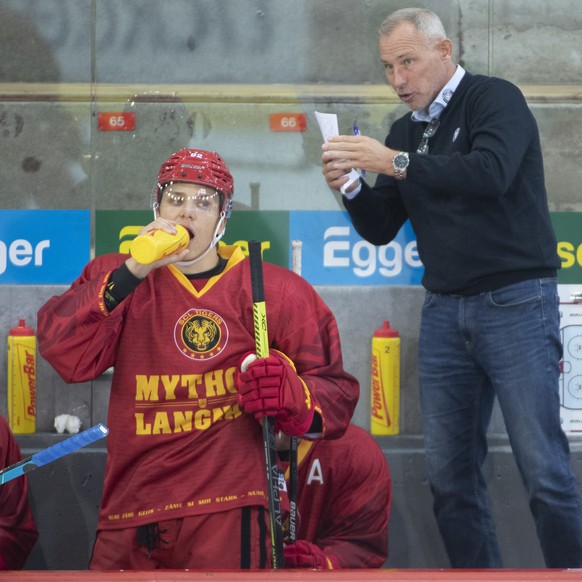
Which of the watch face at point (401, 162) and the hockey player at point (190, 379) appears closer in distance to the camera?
Result: the hockey player at point (190, 379)

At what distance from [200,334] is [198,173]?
47 cm

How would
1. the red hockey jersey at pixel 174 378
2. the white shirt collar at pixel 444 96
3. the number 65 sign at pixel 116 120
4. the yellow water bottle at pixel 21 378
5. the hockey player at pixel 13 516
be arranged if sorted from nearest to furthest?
the red hockey jersey at pixel 174 378 → the white shirt collar at pixel 444 96 → the hockey player at pixel 13 516 → the yellow water bottle at pixel 21 378 → the number 65 sign at pixel 116 120

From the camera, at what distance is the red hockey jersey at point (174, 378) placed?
2.90 m

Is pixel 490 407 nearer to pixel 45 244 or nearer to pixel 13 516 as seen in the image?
pixel 13 516

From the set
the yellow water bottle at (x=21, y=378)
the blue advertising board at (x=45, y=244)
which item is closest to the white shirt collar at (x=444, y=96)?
the blue advertising board at (x=45, y=244)

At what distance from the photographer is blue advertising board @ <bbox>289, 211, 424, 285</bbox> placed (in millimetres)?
4332

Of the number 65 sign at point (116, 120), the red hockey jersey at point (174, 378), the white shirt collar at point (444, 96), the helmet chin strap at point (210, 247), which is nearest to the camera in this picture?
the red hockey jersey at point (174, 378)

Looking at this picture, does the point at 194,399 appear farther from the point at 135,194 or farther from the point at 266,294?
the point at 135,194

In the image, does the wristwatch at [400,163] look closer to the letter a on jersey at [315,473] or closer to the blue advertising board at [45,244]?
the letter a on jersey at [315,473]

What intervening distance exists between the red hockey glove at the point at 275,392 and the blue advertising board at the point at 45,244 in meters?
1.61

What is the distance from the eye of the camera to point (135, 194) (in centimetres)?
433

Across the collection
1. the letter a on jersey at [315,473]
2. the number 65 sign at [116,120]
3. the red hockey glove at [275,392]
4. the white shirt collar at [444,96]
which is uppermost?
the number 65 sign at [116,120]

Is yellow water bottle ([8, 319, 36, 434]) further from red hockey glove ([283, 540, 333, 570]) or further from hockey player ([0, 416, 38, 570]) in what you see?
red hockey glove ([283, 540, 333, 570])

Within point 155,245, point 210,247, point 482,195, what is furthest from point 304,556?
point 482,195
